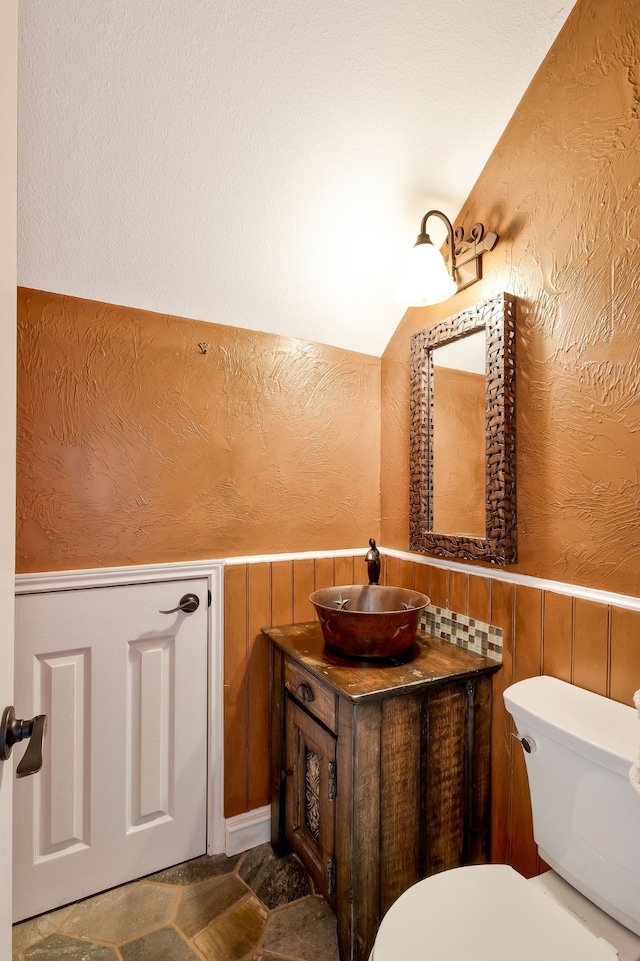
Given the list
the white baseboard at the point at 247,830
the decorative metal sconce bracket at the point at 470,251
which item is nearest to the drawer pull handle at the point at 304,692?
the white baseboard at the point at 247,830

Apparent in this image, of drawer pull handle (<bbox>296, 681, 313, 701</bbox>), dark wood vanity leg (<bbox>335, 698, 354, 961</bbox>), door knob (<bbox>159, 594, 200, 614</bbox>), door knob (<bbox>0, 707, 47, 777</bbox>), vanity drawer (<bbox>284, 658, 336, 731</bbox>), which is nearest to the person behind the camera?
door knob (<bbox>0, 707, 47, 777</bbox>)

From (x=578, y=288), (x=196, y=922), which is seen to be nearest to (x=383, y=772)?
(x=196, y=922)

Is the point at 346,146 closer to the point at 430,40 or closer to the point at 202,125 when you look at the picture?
the point at 430,40

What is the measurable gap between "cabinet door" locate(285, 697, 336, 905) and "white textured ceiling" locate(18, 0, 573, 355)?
4.64 ft

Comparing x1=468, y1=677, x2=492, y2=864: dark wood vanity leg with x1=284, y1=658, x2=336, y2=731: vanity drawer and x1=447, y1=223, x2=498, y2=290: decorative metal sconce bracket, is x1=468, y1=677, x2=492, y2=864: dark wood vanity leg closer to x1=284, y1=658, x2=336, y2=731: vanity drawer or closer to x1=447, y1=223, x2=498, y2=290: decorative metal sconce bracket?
x1=284, y1=658, x2=336, y2=731: vanity drawer

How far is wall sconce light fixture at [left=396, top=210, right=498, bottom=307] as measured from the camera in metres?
1.43

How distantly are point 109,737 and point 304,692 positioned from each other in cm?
65

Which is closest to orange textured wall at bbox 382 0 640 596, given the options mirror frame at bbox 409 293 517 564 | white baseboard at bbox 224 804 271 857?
mirror frame at bbox 409 293 517 564

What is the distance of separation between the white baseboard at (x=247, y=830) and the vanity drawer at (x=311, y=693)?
547 millimetres

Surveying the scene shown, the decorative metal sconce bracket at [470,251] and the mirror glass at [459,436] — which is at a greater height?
the decorative metal sconce bracket at [470,251]

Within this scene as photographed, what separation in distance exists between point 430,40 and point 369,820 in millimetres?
2039

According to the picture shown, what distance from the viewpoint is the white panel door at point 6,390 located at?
60cm

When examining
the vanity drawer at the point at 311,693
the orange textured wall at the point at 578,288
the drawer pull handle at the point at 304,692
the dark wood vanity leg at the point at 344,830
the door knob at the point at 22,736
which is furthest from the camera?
the drawer pull handle at the point at 304,692

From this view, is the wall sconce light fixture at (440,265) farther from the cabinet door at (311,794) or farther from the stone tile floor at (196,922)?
the stone tile floor at (196,922)
